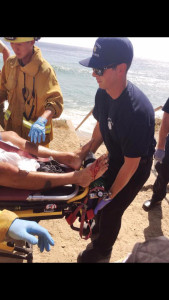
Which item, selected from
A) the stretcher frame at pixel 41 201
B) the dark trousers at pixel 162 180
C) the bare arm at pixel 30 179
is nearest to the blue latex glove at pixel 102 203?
the stretcher frame at pixel 41 201

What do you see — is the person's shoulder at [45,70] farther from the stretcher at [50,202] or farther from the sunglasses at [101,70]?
the stretcher at [50,202]

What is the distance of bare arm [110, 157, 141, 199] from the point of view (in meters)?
1.85

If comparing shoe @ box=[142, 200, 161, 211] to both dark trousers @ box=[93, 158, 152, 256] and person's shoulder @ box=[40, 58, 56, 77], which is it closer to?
dark trousers @ box=[93, 158, 152, 256]

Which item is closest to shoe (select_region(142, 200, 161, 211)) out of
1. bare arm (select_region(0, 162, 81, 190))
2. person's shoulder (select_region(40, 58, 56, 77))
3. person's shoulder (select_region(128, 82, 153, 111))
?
bare arm (select_region(0, 162, 81, 190))

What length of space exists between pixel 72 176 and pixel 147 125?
0.75m

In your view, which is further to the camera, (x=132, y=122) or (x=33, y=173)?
(x=33, y=173)

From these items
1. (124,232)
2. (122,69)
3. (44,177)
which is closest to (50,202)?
(44,177)

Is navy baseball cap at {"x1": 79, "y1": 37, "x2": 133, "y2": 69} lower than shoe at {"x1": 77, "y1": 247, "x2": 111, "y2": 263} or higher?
higher

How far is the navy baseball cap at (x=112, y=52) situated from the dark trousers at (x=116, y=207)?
817 mm

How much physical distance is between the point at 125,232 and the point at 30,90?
1.99 m

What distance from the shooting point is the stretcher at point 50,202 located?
1.96 metres

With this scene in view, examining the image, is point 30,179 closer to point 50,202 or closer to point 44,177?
point 44,177

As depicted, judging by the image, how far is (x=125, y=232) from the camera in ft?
9.98

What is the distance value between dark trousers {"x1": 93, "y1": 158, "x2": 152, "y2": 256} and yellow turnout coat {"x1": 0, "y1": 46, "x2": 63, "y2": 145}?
3.45 ft
